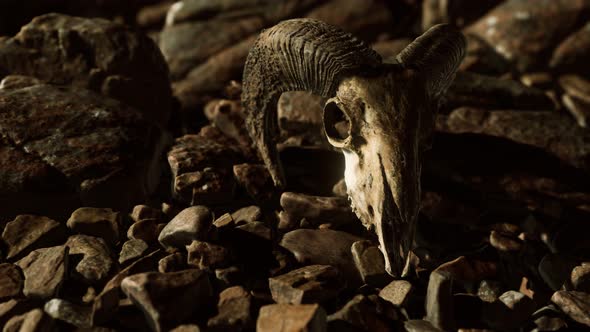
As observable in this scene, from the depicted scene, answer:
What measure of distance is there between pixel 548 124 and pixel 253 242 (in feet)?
9.63

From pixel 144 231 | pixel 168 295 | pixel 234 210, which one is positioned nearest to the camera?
pixel 168 295

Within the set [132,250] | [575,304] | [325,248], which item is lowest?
[575,304]

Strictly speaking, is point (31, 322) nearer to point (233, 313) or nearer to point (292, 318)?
point (233, 313)

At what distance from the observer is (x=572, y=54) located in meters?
6.82

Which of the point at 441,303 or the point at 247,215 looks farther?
the point at 247,215

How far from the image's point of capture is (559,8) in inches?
273

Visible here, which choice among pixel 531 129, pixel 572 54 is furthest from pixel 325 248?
pixel 572 54

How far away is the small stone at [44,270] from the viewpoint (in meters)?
2.82

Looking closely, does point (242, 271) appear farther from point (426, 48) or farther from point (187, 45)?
point (187, 45)

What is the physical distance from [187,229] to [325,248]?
855 mm

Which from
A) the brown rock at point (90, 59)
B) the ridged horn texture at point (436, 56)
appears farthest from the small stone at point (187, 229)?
the brown rock at point (90, 59)

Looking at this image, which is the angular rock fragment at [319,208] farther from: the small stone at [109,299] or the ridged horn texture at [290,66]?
the small stone at [109,299]

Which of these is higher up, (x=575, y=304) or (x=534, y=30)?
(x=534, y=30)

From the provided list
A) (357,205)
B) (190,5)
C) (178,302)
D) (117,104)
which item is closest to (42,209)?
(117,104)
